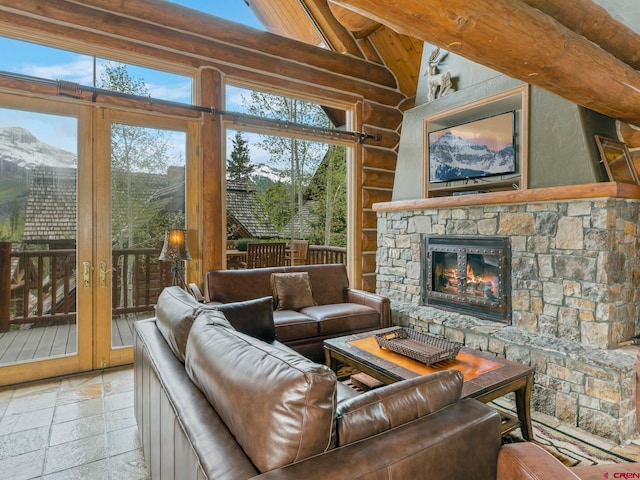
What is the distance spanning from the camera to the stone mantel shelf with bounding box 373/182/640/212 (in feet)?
8.93

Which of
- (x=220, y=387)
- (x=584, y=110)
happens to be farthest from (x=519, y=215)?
(x=220, y=387)

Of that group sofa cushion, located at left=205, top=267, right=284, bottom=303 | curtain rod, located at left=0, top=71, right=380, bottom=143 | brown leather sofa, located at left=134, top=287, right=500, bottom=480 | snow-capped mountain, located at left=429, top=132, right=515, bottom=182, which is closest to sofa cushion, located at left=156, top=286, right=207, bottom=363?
brown leather sofa, located at left=134, top=287, right=500, bottom=480

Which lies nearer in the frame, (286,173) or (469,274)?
(469,274)

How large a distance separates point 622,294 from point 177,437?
126 inches

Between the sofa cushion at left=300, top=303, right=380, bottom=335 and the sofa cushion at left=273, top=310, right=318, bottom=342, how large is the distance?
78mm

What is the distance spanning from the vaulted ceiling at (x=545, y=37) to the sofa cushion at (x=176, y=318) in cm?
149

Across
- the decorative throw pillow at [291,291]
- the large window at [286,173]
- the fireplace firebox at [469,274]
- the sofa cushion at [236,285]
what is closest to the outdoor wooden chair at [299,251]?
the large window at [286,173]

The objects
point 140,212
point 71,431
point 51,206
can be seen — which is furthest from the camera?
point 140,212

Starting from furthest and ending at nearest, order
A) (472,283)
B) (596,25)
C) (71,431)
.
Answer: (472,283) → (71,431) → (596,25)

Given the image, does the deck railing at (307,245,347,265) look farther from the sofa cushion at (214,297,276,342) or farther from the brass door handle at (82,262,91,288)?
the brass door handle at (82,262,91,288)

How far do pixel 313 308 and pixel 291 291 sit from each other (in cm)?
29

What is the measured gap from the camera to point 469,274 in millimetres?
3789

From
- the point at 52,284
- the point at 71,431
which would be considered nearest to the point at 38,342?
the point at 52,284

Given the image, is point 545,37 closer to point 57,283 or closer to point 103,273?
point 103,273
